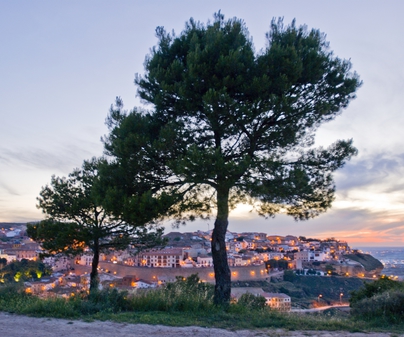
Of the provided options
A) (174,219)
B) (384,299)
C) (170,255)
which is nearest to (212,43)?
(174,219)

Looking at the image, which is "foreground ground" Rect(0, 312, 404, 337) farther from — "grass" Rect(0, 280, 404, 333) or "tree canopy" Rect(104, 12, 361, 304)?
"tree canopy" Rect(104, 12, 361, 304)

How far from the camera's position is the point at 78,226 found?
15.6 m

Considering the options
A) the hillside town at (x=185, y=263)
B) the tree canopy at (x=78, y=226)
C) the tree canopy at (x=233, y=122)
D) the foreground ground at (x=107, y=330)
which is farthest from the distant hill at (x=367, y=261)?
the foreground ground at (x=107, y=330)

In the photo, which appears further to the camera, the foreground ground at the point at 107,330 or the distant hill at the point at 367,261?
the distant hill at the point at 367,261

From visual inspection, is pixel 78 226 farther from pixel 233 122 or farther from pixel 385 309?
pixel 385 309

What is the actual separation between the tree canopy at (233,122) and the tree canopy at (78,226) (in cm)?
652

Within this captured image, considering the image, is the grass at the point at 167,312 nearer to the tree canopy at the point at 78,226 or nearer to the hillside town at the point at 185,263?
the tree canopy at the point at 78,226

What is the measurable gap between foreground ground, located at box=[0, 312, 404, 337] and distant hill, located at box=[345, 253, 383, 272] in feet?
225

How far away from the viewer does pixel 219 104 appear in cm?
809

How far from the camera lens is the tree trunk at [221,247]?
8.65m

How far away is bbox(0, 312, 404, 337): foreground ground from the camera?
5.35 meters

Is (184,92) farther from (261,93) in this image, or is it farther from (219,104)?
(261,93)

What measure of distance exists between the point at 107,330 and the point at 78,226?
34.9ft

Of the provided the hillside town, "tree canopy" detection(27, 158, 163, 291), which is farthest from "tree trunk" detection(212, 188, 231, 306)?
the hillside town
